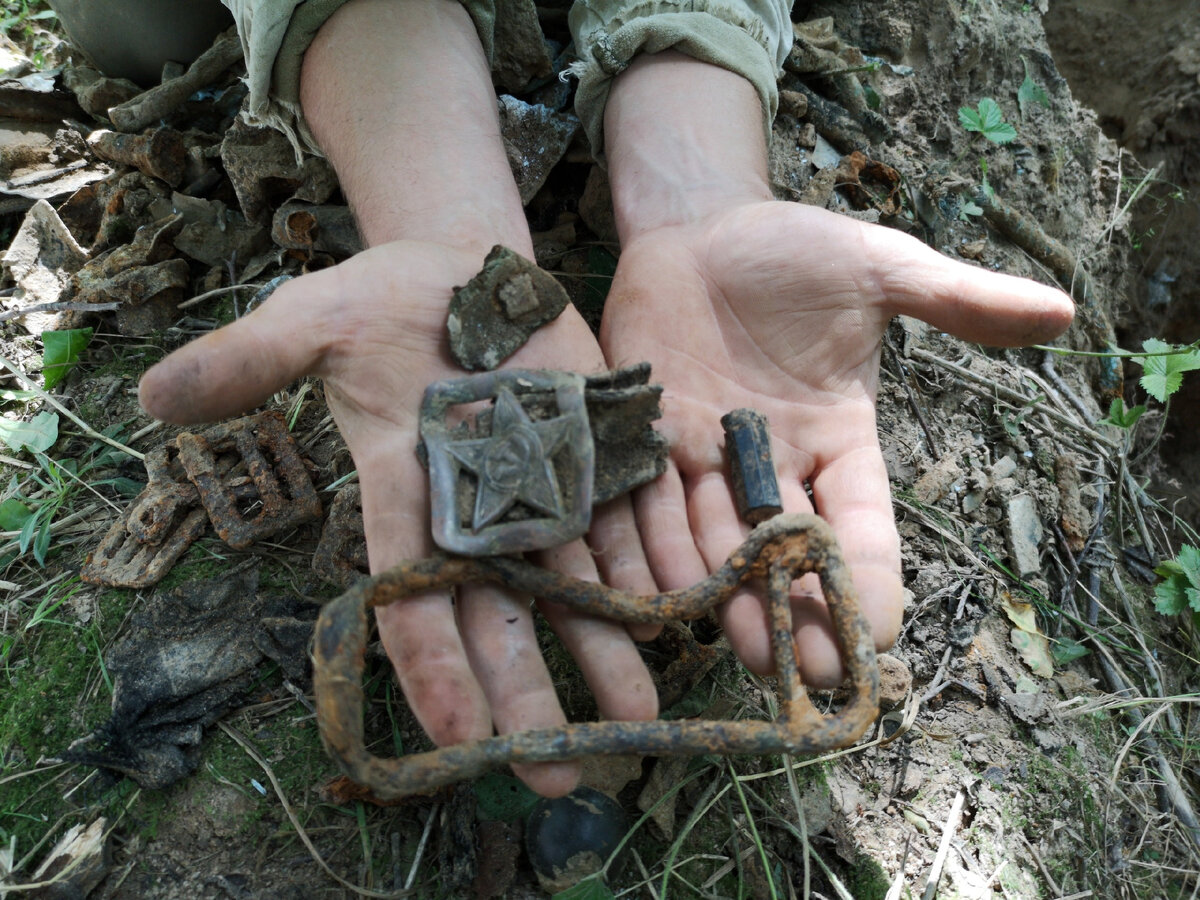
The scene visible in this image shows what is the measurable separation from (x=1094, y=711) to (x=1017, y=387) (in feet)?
3.57

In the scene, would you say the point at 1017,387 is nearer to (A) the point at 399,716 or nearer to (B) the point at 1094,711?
(B) the point at 1094,711

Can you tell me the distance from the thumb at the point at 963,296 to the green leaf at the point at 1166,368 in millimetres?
1017

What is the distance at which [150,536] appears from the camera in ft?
7.03

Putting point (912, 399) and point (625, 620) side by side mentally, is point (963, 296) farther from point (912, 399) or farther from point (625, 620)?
point (625, 620)

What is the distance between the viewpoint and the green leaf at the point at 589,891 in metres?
1.74

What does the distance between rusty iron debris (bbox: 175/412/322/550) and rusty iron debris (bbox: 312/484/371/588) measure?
0.10 metres

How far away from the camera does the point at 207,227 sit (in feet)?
9.29

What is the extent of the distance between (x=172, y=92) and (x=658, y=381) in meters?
2.15

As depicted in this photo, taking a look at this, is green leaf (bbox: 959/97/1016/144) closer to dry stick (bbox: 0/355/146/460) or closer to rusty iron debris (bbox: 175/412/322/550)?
rusty iron debris (bbox: 175/412/322/550)

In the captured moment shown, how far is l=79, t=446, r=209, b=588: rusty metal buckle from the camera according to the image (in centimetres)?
213

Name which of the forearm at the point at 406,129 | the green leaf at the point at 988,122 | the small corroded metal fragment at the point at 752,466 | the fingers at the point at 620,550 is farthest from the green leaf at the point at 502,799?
the green leaf at the point at 988,122

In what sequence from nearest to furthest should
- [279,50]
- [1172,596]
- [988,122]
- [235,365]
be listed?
[235,365], [279,50], [1172,596], [988,122]

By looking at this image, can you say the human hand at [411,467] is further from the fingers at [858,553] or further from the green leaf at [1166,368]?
the green leaf at [1166,368]

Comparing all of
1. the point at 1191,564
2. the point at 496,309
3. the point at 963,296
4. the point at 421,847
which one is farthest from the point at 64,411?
the point at 1191,564
